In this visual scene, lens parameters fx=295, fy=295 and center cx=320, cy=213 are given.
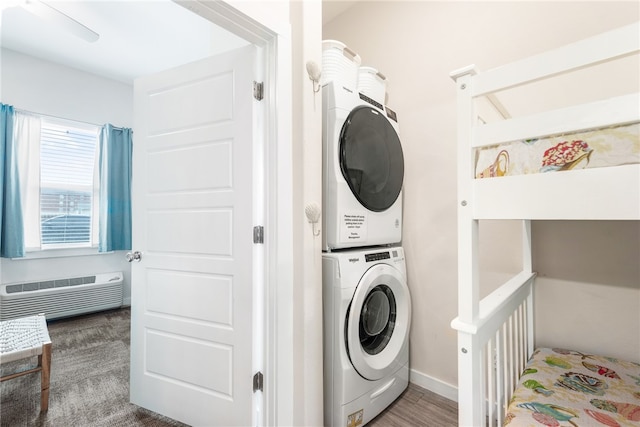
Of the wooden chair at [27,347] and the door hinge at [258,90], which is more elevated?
the door hinge at [258,90]

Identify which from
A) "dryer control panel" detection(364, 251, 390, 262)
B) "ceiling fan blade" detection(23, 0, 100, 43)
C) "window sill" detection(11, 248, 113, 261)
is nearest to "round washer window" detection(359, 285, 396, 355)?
"dryer control panel" detection(364, 251, 390, 262)

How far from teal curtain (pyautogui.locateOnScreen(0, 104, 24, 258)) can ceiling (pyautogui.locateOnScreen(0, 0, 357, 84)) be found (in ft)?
2.54

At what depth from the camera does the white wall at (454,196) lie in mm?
1351

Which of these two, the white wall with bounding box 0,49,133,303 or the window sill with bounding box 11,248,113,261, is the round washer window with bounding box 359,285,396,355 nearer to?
the white wall with bounding box 0,49,133,303

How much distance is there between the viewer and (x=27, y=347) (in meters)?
1.69

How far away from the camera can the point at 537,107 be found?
4.99ft

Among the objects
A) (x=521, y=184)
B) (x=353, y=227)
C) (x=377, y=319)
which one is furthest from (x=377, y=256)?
(x=521, y=184)

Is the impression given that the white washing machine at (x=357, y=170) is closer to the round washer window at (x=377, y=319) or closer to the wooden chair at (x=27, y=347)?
the round washer window at (x=377, y=319)

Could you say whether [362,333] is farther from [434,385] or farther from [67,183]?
[67,183]

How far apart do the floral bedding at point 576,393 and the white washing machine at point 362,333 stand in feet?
2.20

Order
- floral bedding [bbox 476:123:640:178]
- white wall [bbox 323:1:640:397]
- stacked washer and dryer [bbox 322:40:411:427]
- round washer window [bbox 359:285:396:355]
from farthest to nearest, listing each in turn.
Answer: round washer window [bbox 359:285:396:355] → stacked washer and dryer [bbox 322:40:411:427] → white wall [bbox 323:1:640:397] → floral bedding [bbox 476:123:640:178]

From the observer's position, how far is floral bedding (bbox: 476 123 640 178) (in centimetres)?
73

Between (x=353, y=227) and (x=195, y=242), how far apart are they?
2.77ft

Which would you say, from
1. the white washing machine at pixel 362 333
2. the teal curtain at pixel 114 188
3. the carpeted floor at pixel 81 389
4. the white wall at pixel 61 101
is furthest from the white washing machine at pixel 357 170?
the white wall at pixel 61 101
